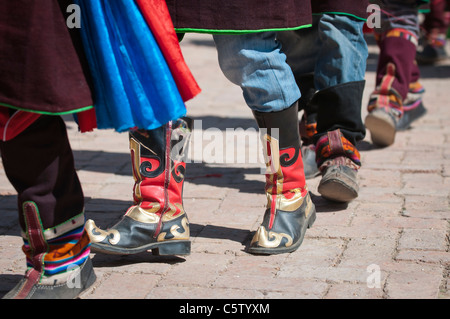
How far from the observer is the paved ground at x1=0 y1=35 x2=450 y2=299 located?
2.06 m

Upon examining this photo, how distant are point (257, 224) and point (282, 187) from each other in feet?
1.00

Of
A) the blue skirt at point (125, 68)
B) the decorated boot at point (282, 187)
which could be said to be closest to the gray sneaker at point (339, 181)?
the decorated boot at point (282, 187)

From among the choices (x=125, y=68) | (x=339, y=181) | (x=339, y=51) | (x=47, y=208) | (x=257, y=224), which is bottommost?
(x=257, y=224)

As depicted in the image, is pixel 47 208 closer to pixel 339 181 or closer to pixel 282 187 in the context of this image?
pixel 282 187

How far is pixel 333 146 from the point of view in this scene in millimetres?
2895

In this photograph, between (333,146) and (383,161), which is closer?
(333,146)

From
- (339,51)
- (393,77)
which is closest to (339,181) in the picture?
(339,51)

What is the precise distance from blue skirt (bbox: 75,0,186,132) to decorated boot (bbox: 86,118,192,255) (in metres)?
0.47

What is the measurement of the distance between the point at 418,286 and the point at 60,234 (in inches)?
41.5

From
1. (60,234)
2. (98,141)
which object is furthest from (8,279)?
(98,141)

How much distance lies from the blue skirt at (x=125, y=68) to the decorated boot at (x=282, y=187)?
0.58 m

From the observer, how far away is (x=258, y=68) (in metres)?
2.22

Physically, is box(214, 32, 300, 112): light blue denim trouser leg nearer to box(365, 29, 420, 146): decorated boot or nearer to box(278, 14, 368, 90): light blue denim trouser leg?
box(278, 14, 368, 90): light blue denim trouser leg
